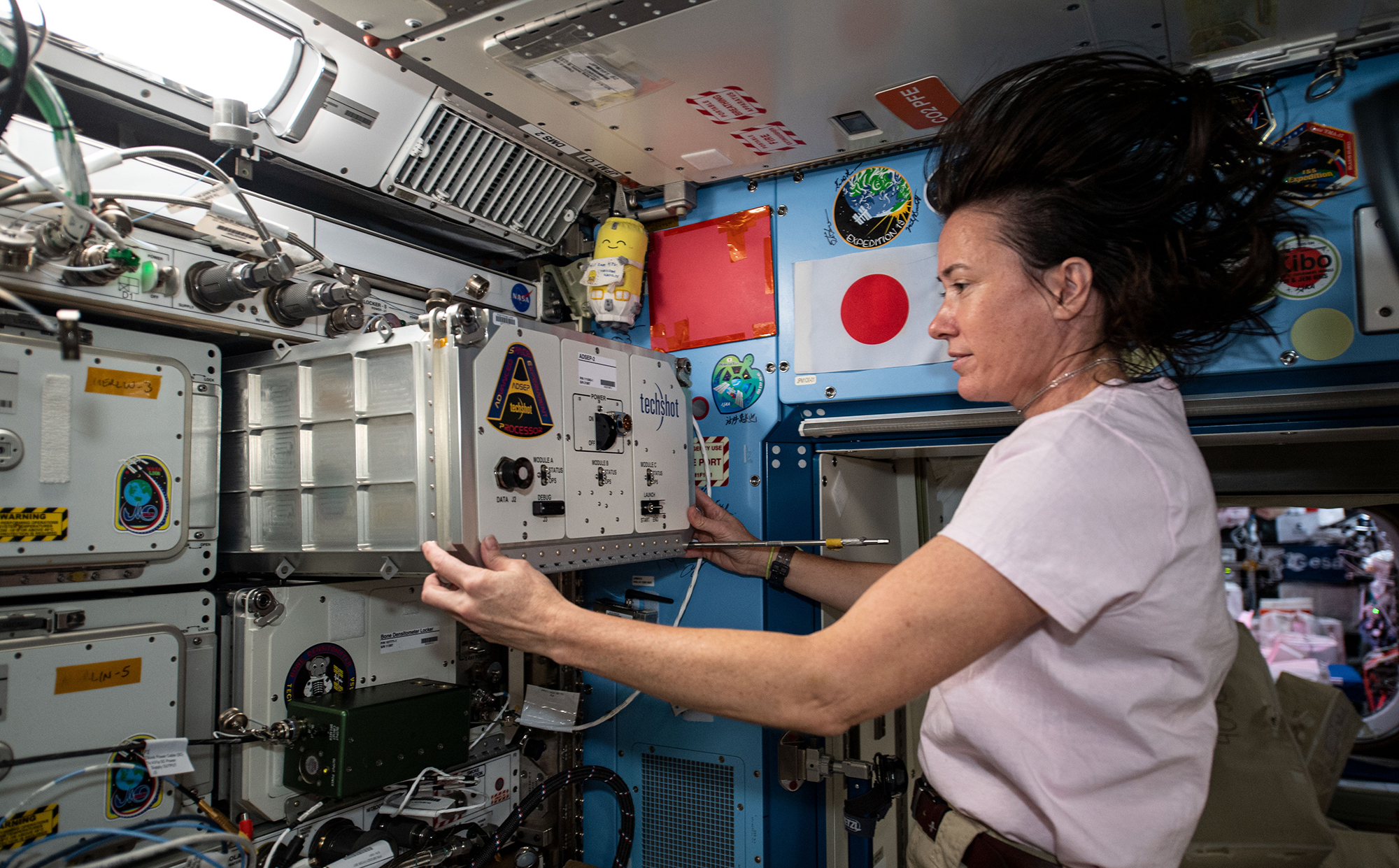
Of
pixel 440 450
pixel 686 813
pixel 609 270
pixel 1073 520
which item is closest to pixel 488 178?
pixel 609 270

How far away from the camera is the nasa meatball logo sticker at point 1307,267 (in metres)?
2.04

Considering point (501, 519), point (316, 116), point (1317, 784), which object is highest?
point (316, 116)

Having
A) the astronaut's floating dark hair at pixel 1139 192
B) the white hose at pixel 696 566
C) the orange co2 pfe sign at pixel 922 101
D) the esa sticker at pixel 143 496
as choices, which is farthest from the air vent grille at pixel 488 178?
the astronaut's floating dark hair at pixel 1139 192

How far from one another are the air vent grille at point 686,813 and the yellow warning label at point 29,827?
177cm

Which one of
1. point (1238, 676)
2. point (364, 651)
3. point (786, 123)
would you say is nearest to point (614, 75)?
point (786, 123)

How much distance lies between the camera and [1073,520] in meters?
1.20

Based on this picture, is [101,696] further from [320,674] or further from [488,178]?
[488,178]

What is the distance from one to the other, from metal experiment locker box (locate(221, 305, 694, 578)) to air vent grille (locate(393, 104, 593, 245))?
2.51ft

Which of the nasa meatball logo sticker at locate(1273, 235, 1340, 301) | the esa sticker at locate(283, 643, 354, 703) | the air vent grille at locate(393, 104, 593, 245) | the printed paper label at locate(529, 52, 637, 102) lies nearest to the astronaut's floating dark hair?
the nasa meatball logo sticker at locate(1273, 235, 1340, 301)

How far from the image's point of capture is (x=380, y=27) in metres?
1.99

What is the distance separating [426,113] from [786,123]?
1.12 meters

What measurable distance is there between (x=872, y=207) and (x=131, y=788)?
106 inches

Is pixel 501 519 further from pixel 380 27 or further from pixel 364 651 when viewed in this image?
Result: pixel 380 27

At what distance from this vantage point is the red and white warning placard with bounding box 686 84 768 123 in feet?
7.43
